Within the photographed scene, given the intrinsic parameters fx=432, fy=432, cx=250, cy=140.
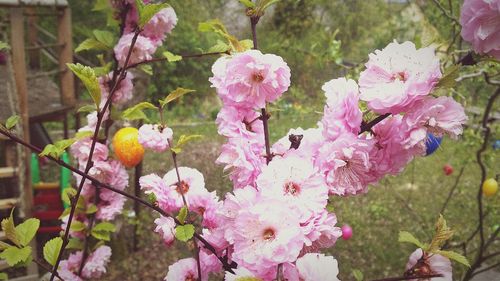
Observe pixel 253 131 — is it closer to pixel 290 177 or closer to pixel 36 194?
pixel 290 177

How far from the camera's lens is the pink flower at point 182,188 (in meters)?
0.79

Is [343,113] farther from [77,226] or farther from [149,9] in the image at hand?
[77,226]

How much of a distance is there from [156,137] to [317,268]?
466mm

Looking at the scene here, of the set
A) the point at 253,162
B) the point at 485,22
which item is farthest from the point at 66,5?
the point at 485,22

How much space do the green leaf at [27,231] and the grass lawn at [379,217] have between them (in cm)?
177

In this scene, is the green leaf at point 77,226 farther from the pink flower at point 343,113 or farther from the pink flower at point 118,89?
the pink flower at point 343,113

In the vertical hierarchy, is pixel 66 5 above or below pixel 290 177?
below

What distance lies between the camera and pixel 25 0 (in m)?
2.28

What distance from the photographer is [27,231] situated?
713 millimetres

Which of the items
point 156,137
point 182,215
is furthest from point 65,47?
point 182,215

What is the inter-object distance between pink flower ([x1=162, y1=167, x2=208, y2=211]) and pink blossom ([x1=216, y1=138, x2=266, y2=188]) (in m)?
0.14

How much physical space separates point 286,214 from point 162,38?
830 millimetres

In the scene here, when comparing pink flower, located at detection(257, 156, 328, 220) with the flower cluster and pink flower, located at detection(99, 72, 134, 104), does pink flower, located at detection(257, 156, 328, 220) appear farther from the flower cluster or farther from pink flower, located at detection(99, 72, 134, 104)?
pink flower, located at detection(99, 72, 134, 104)

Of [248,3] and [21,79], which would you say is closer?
[248,3]
